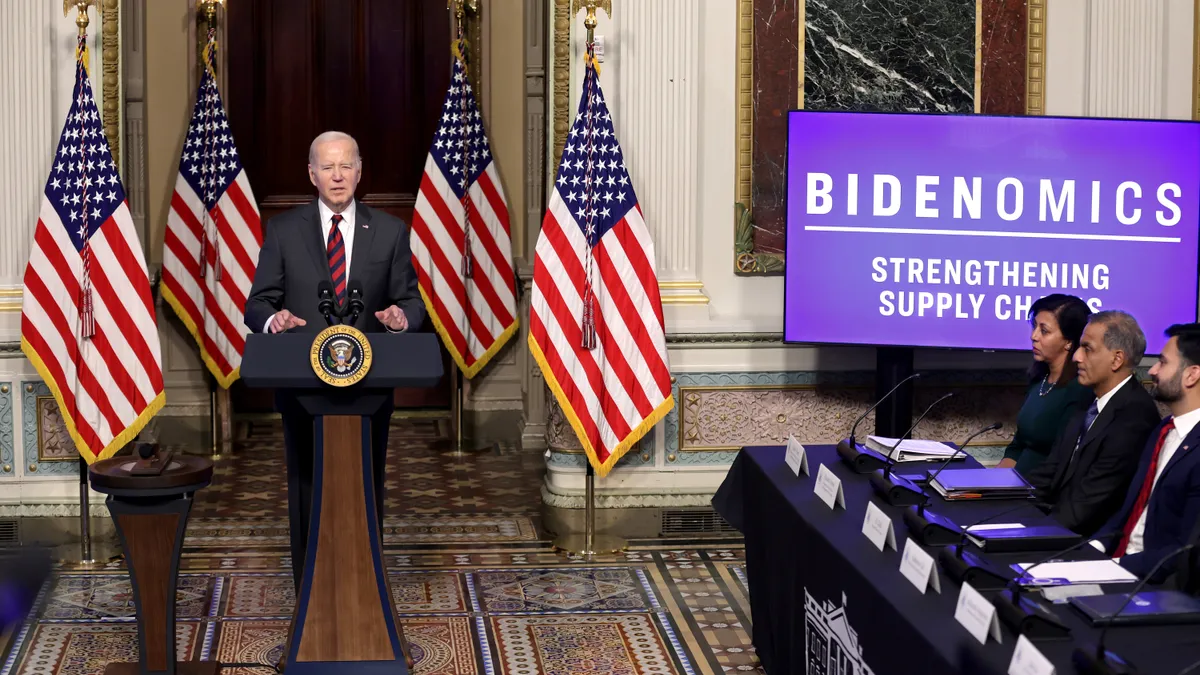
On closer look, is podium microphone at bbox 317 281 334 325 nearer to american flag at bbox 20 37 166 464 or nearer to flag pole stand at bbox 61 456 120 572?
american flag at bbox 20 37 166 464

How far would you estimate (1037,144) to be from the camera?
21.8ft

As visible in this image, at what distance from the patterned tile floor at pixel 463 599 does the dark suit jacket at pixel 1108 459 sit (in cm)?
138

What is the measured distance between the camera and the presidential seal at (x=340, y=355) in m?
4.91

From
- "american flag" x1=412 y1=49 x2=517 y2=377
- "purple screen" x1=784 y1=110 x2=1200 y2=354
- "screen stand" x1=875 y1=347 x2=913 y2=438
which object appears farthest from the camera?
"american flag" x1=412 y1=49 x2=517 y2=377

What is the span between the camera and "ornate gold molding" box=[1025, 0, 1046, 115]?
730 centimetres

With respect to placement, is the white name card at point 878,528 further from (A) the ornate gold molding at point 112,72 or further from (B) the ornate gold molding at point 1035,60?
(A) the ornate gold molding at point 112,72

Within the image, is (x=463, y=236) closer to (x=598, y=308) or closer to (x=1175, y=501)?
(x=598, y=308)

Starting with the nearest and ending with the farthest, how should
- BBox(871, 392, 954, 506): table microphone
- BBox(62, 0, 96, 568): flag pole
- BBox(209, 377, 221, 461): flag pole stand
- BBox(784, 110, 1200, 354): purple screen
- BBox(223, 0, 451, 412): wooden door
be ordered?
BBox(871, 392, 954, 506): table microphone → BBox(784, 110, 1200, 354): purple screen → BBox(62, 0, 96, 568): flag pole → BBox(209, 377, 221, 461): flag pole stand → BBox(223, 0, 451, 412): wooden door

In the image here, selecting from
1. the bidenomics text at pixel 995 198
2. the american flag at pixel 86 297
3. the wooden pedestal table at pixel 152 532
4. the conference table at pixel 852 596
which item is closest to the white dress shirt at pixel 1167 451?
the conference table at pixel 852 596

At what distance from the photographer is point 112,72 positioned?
711 centimetres

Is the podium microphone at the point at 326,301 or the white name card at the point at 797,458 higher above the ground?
the podium microphone at the point at 326,301

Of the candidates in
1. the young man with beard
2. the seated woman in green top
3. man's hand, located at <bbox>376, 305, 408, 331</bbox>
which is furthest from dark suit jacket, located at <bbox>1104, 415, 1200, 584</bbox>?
man's hand, located at <bbox>376, 305, 408, 331</bbox>

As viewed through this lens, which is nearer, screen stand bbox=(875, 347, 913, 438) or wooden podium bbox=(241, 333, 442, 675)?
wooden podium bbox=(241, 333, 442, 675)

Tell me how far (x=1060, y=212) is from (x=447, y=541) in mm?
3272
